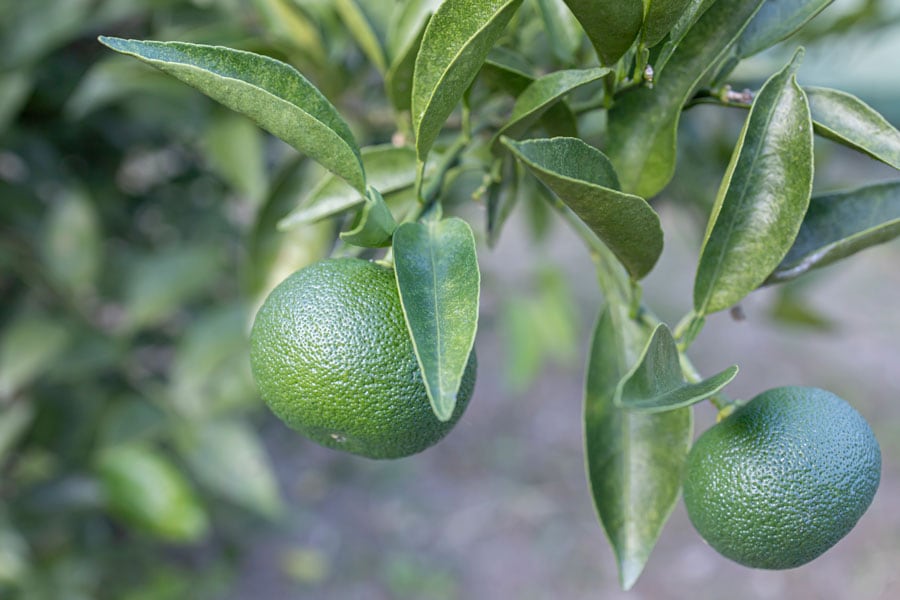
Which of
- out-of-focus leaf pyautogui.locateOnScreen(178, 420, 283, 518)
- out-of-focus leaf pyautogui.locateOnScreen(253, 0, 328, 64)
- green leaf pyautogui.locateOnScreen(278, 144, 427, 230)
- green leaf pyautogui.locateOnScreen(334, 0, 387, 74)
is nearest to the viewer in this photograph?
green leaf pyautogui.locateOnScreen(278, 144, 427, 230)

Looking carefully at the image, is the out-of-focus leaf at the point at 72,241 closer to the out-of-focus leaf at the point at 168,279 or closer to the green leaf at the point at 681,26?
the out-of-focus leaf at the point at 168,279

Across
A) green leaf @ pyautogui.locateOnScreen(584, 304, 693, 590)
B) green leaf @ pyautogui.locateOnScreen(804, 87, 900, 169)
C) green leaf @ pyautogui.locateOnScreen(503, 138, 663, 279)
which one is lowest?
green leaf @ pyautogui.locateOnScreen(584, 304, 693, 590)

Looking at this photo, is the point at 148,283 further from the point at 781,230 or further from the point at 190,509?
the point at 781,230

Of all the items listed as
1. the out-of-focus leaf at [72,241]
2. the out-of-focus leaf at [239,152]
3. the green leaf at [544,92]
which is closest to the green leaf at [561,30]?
the green leaf at [544,92]

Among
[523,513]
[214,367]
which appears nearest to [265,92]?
[214,367]

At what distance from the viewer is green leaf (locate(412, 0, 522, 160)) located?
1.37 ft

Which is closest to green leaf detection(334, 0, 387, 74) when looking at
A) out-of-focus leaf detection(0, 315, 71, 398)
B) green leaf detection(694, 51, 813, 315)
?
green leaf detection(694, 51, 813, 315)

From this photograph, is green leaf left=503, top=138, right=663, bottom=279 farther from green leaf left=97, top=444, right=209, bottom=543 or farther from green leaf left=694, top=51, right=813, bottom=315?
green leaf left=97, top=444, right=209, bottom=543

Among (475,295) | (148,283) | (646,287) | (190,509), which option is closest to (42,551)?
(190,509)

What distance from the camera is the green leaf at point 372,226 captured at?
462 millimetres

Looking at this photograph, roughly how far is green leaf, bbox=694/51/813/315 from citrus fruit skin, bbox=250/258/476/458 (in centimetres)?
17

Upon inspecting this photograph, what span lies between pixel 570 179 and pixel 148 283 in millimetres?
924

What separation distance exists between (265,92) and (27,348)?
0.88 metres

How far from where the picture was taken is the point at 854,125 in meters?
0.48
